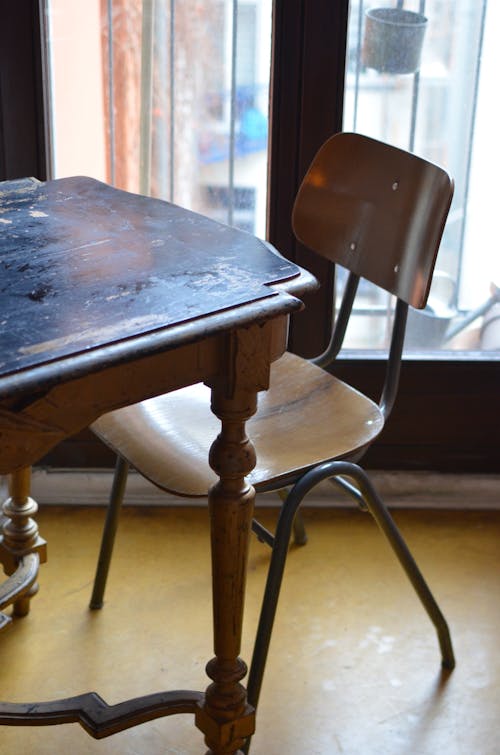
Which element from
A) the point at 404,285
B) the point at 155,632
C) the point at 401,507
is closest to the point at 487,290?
the point at 401,507

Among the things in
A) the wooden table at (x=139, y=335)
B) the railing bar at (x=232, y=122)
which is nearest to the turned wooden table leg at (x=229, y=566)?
the wooden table at (x=139, y=335)

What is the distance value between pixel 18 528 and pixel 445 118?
1137 mm

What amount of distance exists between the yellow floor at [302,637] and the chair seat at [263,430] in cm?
45

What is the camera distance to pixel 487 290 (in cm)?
220

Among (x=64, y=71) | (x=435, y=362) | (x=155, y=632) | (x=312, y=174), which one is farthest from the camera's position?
(x=435, y=362)

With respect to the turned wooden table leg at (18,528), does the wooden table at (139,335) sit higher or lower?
higher

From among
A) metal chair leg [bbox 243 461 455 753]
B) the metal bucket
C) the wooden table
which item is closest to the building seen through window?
the metal bucket

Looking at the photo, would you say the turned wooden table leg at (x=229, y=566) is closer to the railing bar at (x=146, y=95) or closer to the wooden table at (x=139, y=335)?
the wooden table at (x=139, y=335)

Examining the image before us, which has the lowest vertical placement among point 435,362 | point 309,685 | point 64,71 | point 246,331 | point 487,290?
point 309,685

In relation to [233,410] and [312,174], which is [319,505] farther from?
[233,410]

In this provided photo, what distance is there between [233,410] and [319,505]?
1.05 m

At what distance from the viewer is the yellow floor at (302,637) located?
1.66 m

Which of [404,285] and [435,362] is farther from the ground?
[404,285]

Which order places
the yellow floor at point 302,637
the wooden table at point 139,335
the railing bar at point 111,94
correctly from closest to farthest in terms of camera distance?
1. the wooden table at point 139,335
2. the yellow floor at point 302,637
3. the railing bar at point 111,94
